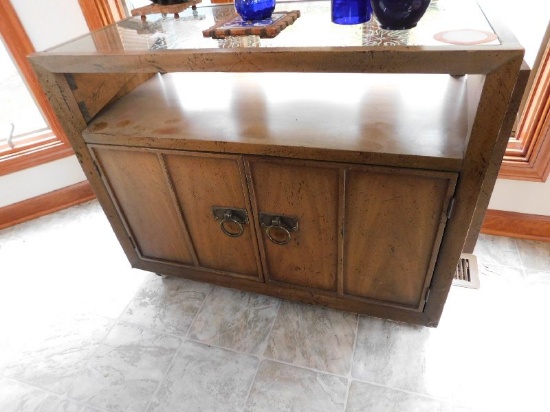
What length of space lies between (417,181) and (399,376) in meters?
0.67

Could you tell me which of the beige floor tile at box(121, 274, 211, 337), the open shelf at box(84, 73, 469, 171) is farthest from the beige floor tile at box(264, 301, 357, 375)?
the open shelf at box(84, 73, 469, 171)

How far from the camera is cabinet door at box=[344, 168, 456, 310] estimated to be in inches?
36.4

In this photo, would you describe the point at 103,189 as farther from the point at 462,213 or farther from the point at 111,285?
the point at 462,213

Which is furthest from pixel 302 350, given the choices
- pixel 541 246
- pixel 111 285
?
pixel 541 246

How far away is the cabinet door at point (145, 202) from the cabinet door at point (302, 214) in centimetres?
31

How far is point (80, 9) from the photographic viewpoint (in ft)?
5.39

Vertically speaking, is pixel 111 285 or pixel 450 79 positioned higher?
pixel 450 79

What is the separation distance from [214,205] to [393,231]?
525 millimetres

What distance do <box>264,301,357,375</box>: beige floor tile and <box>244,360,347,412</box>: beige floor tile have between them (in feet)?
0.11

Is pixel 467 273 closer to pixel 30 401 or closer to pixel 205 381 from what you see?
pixel 205 381

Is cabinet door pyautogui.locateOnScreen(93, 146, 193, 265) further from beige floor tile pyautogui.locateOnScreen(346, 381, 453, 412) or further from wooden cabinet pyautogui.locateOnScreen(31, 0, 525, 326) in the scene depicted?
beige floor tile pyautogui.locateOnScreen(346, 381, 453, 412)

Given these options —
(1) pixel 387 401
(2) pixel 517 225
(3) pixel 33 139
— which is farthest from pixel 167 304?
(2) pixel 517 225

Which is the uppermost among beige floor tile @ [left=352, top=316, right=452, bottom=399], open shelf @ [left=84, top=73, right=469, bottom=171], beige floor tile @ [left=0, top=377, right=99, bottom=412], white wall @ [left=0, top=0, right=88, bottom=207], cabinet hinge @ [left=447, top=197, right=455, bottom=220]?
white wall @ [left=0, top=0, right=88, bottom=207]

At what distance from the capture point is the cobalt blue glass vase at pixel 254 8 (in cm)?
100
